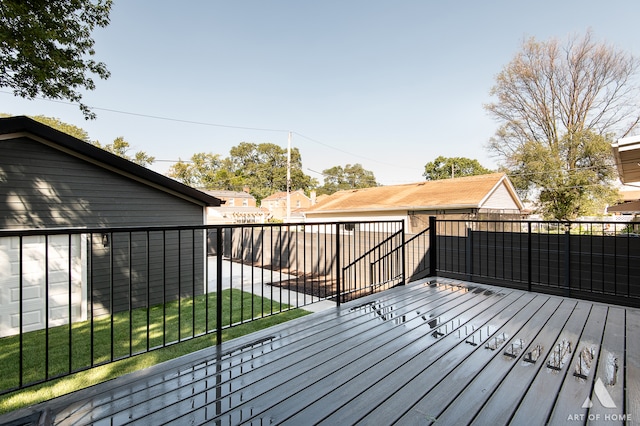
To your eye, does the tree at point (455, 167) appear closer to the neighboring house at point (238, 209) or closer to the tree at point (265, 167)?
the tree at point (265, 167)

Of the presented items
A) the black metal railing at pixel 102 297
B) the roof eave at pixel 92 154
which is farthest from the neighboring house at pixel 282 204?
the black metal railing at pixel 102 297

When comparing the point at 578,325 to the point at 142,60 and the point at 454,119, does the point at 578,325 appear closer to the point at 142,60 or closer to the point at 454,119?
Result: the point at 142,60

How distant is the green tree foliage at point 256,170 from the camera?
37.0m

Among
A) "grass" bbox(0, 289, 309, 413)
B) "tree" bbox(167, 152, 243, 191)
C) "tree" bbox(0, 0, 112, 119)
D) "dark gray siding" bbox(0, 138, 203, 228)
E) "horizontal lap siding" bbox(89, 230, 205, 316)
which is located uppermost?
"tree" bbox(167, 152, 243, 191)

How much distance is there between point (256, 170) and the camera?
4119 cm

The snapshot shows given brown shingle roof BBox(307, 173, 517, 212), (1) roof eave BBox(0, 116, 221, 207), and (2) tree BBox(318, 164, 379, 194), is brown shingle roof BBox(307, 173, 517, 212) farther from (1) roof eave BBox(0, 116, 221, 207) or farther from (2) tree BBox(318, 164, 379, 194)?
(2) tree BBox(318, 164, 379, 194)

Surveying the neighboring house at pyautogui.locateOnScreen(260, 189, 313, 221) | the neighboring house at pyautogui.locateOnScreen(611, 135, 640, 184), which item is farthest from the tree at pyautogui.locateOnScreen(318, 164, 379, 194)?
the neighboring house at pyautogui.locateOnScreen(611, 135, 640, 184)

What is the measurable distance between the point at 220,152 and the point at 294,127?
16881 mm

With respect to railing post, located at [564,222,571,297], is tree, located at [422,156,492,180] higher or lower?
higher

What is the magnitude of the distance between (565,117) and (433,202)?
27.1ft

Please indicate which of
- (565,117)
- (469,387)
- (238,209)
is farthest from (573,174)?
(238,209)

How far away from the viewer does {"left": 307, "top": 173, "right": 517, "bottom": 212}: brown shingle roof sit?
12.0 metres

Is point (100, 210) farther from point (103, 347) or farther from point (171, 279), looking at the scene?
point (103, 347)

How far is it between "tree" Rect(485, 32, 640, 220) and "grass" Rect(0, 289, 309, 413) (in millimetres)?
13503
